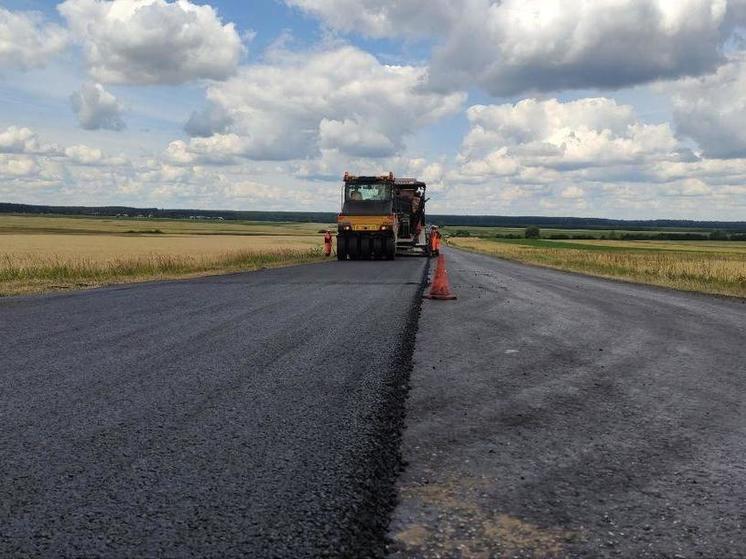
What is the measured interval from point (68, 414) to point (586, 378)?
4516 mm

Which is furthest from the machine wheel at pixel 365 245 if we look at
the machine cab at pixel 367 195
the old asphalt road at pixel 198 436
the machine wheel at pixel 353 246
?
the old asphalt road at pixel 198 436

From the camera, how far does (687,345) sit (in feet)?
27.3

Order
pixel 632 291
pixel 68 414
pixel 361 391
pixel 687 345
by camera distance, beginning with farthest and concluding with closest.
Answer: pixel 632 291 < pixel 687 345 < pixel 361 391 < pixel 68 414

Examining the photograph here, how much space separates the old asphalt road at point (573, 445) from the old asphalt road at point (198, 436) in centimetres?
29

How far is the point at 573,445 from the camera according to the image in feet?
14.1

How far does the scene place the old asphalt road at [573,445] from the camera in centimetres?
299

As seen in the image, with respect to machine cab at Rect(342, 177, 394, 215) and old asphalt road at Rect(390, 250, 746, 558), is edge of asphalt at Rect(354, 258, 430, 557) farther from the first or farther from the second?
machine cab at Rect(342, 177, 394, 215)

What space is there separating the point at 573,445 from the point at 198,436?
2.45 m

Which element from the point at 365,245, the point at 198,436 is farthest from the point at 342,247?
the point at 198,436

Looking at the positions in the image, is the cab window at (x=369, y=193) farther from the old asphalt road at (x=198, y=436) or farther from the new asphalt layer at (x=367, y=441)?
the new asphalt layer at (x=367, y=441)

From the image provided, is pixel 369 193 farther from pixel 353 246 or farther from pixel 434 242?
pixel 434 242

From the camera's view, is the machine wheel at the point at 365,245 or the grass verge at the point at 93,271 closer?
the grass verge at the point at 93,271

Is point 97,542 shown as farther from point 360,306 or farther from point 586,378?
point 360,306

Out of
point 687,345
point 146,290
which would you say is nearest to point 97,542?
point 687,345
